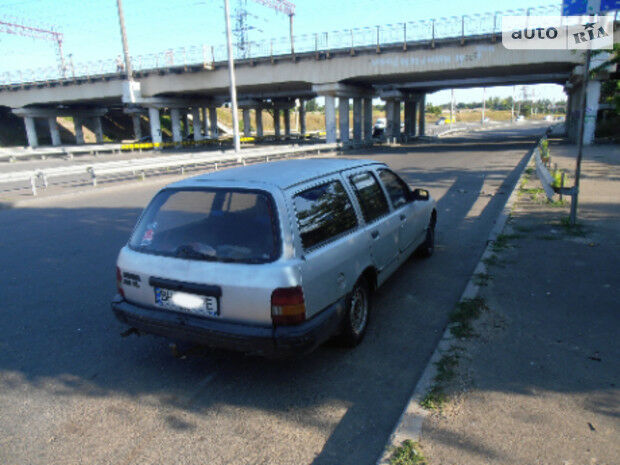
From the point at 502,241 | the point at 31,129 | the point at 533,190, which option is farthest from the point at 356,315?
the point at 31,129

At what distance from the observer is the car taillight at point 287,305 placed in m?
3.15

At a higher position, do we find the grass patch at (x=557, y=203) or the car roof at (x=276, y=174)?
the car roof at (x=276, y=174)

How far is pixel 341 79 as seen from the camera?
111 ft

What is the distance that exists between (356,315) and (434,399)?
1.13 meters

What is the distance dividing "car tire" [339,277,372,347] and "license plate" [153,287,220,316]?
1147 mm

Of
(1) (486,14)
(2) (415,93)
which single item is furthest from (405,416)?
(2) (415,93)

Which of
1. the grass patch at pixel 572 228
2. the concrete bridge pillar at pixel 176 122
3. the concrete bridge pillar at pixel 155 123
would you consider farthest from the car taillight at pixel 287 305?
the concrete bridge pillar at pixel 176 122

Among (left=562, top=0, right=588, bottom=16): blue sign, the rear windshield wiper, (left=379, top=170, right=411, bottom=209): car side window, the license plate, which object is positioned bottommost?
the license plate

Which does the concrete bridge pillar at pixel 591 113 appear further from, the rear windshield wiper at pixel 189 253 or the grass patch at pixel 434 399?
the rear windshield wiper at pixel 189 253

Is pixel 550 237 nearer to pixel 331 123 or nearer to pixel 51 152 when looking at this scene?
pixel 331 123

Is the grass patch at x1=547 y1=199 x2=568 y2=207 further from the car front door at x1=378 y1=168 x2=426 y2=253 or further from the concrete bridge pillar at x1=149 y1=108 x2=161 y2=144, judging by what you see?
the concrete bridge pillar at x1=149 y1=108 x2=161 y2=144

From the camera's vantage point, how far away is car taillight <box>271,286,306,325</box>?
3.15 metres

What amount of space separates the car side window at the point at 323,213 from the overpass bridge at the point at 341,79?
2921cm

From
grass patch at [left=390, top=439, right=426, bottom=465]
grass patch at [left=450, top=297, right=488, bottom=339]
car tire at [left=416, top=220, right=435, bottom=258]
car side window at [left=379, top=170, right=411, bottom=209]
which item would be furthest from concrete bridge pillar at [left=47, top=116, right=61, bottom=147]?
grass patch at [left=390, top=439, right=426, bottom=465]
